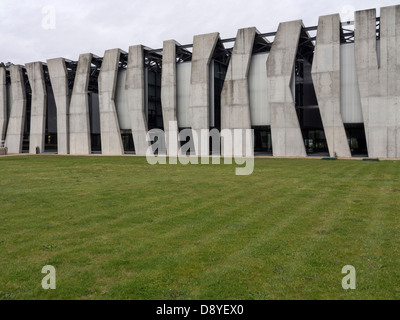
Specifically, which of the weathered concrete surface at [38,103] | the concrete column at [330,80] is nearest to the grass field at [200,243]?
the concrete column at [330,80]

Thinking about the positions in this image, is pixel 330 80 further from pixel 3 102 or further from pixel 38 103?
pixel 3 102

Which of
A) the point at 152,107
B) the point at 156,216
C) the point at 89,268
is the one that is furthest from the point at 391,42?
the point at 89,268

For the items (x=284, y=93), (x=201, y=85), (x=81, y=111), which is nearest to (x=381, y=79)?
(x=284, y=93)

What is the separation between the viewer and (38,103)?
5494cm

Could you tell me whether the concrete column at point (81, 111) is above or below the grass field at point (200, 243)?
above

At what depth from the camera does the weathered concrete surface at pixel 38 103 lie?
54594 millimetres

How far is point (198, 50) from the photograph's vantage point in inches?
1747

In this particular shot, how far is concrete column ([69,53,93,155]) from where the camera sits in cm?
5100

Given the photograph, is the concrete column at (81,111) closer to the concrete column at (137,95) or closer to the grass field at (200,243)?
the concrete column at (137,95)

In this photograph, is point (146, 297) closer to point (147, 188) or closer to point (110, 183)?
point (147, 188)

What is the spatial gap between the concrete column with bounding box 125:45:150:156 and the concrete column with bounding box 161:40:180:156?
3134 mm

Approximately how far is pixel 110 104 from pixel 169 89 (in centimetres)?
922

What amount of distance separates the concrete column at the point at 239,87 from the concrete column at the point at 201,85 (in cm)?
237

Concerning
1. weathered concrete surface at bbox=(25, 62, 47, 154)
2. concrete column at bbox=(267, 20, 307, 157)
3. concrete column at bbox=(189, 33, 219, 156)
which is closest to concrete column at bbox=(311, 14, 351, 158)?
concrete column at bbox=(267, 20, 307, 157)
